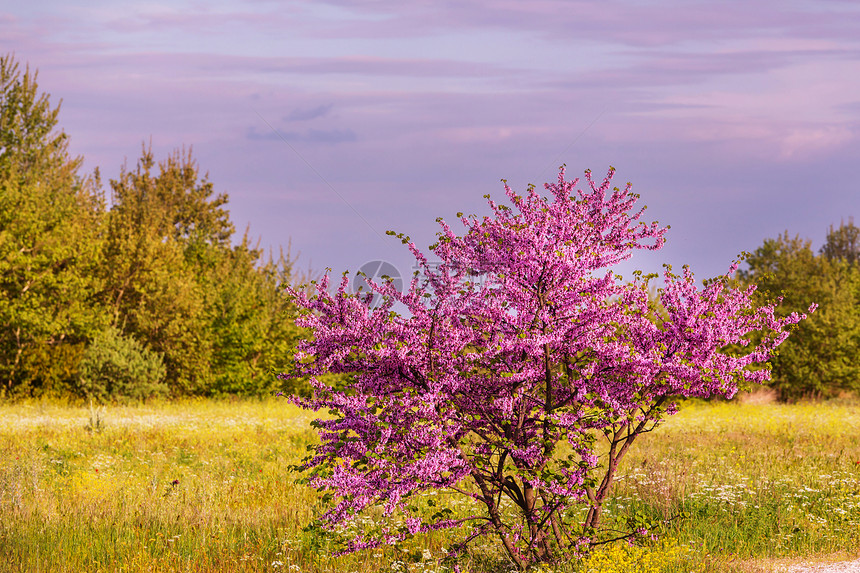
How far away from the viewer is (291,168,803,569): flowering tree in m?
7.41

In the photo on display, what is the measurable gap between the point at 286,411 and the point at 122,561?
21040mm

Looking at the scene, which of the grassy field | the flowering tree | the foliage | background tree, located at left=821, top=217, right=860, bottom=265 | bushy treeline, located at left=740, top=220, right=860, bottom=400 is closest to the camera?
the flowering tree

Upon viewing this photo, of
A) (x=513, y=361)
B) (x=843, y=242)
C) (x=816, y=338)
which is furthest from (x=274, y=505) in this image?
(x=843, y=242)

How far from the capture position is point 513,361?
7.67 metres

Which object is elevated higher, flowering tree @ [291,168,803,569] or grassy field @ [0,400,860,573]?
flowering tree @ [291,168,803,569]

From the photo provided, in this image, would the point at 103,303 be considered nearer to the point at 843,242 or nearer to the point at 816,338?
the point at 816,338

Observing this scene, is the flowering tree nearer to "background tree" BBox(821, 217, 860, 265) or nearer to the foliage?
the foliage

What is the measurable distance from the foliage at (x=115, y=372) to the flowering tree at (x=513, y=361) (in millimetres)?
27820

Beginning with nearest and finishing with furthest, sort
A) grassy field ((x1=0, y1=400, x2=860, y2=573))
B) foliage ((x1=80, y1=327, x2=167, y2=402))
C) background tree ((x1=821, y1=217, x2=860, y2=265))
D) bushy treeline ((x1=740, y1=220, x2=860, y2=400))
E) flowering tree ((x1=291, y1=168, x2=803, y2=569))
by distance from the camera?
flowering tree ((x1=291, y1=168, x2=803, y2=569)) → grassy field ((x1=0, y1=400, x2=860, y2=573)) → foliage ((x1=80, y1=327, x2=167, y2=402)) → bushy treeline ((x1=740, y1=220, x2=860, y2=400)) → background tree ((x1=821, y1=217, x2=860, y2=265))

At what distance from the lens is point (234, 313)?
39.4 meters

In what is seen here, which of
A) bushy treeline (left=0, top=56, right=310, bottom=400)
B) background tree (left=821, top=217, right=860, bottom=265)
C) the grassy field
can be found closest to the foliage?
bushy treeline (left=0, top=56, right=310, bottom=400)

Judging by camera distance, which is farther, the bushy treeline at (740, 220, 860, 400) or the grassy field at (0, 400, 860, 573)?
the bushy treeline at (740, 220, 860, 400)

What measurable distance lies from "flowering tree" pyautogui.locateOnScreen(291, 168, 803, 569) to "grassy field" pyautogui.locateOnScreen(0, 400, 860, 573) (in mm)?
1498

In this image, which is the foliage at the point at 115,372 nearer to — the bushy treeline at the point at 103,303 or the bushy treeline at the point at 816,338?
the bushy treeline at the point at 103,303
